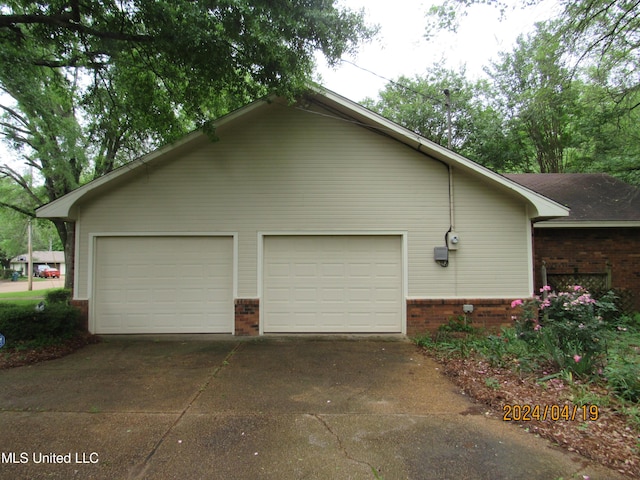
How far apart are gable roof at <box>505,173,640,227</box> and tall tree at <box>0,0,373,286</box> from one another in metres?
6.75

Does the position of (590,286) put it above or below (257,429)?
above

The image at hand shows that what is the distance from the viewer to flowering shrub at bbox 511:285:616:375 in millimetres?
4266

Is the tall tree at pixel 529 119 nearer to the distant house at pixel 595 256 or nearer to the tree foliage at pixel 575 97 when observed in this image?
the tree foliage at pixel 575 97

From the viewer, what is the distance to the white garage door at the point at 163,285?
7.05 meters

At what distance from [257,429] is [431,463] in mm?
1638

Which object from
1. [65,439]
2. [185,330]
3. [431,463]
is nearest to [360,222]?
[185,330]

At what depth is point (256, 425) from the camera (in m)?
3.41

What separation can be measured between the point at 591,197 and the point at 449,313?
6.04m

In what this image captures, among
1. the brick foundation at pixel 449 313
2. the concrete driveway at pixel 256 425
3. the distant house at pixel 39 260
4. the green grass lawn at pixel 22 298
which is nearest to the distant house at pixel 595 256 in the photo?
the brick foundation at pixel 449 313

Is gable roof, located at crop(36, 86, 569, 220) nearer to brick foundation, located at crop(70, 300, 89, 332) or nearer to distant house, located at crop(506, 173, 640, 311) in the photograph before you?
brick foundation, located at crop(70, 300, 89, 332)

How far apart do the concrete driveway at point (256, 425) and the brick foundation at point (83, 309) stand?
5.25 ft

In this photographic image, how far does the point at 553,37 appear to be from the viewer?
7.83 m

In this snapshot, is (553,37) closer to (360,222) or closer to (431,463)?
(360,222)

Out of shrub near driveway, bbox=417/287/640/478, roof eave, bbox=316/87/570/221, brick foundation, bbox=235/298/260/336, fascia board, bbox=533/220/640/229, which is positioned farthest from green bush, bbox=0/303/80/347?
fascia board, bbox=533/220/640/229
